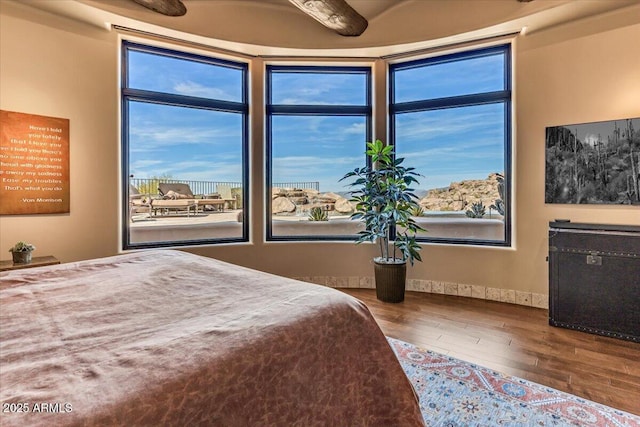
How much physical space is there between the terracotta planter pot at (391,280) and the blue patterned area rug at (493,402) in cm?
143

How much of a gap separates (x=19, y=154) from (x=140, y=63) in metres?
1.54

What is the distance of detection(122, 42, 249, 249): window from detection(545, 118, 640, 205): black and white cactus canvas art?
3.47 metres

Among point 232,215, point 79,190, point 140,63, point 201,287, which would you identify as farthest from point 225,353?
→ point 140,63

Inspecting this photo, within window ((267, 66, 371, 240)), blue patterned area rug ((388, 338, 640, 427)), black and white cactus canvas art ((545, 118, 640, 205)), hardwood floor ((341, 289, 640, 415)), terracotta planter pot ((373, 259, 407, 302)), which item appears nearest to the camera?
blue patterned area rug ((388, 338, 640, 427))

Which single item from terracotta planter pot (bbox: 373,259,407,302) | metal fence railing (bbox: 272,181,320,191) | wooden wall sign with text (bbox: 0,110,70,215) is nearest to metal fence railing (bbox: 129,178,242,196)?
metal fence railing (bbox: 272,181,320,191)

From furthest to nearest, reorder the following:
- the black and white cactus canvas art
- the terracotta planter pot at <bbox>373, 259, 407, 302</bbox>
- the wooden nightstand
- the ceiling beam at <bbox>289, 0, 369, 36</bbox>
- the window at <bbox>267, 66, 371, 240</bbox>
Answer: the window at <bbox>267, 66, 371, 240</bbox> < the terracotta planter pot at <bbox>373, 259, 407, 302</bbox> < the ceiling beam at <bbox>289, 0, 369, 36</bbox> < the black and white cactus canvas art < the wooden nightstand

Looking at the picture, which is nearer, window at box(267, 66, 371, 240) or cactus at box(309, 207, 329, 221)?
window at box(267, 66, 371, 240)

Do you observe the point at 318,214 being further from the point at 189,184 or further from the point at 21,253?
the point at 21,253

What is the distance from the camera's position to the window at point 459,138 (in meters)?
3.86

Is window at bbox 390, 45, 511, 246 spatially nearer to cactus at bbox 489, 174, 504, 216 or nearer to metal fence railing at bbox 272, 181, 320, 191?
cactus at bbox 489, 174, 504, 216

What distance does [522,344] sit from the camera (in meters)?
2.66

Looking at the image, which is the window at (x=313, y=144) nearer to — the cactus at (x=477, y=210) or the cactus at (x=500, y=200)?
the cactus at (x=477, y=210)

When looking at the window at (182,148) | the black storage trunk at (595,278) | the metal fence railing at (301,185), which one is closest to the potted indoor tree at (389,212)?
the metal fence railing at (301,185)

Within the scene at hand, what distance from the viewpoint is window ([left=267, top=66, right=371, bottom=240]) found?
4.41 meters
